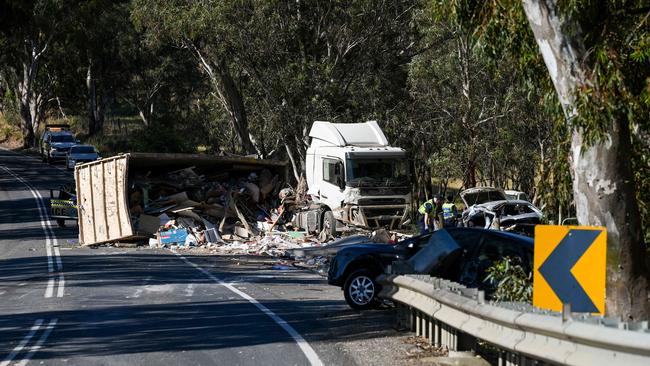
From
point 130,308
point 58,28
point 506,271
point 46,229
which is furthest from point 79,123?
point 506,271

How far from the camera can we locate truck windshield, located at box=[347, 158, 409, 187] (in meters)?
27.2

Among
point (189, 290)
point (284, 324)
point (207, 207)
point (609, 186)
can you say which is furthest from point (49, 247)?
point (609, 186)

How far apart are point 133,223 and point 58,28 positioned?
3781cm

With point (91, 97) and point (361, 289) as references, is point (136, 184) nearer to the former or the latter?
point (361, 289)

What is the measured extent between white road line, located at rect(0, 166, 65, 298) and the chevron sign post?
38.0ft

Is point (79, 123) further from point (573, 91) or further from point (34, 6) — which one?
point (573, 91)

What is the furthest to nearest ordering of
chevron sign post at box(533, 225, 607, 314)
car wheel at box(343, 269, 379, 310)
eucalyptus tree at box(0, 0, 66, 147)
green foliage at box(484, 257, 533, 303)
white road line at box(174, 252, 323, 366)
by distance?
eucalyptus tree at box(0, 0, 66, 147) < car wheel at box(343, 269, 379, 310) < white road line at box(174, 252, 323, 366) < green foliage at box(484, 257, 533, 303) < chevron sign post at box(533, 225, 607, 314)

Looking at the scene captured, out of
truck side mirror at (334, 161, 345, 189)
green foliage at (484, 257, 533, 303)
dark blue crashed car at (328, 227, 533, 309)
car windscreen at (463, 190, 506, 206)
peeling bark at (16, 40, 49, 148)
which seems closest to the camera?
green foliage at (484, 257, 533, 303)

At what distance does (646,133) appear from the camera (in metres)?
12.1

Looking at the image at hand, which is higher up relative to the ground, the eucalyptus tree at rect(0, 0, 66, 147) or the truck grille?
the eucalyptus tree at rect(0, 0, 66, 147)

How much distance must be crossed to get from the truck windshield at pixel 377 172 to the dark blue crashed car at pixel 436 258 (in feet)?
42.4

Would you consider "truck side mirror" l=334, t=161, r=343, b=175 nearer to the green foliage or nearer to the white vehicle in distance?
the green foliage

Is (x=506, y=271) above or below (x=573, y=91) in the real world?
below

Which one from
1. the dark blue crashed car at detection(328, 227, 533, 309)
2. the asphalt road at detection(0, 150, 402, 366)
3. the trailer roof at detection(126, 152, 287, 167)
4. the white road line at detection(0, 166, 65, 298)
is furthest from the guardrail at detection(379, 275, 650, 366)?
the trailer roof at detection(126, 152, 287, 167)
